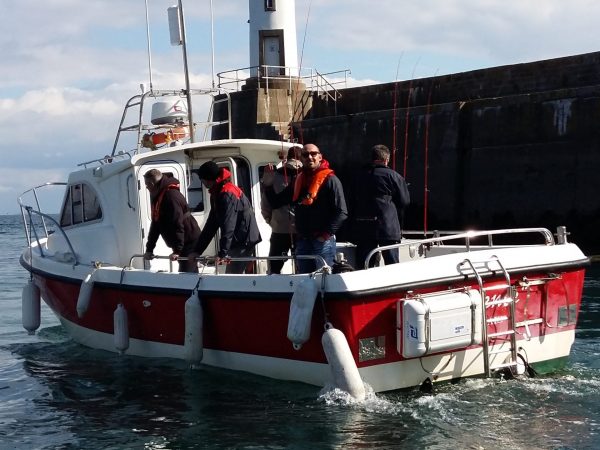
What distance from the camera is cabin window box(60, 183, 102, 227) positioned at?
945 cm

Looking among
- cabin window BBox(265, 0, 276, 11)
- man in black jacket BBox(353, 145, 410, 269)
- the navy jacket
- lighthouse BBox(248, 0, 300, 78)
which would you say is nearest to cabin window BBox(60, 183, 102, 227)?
the navy jacket

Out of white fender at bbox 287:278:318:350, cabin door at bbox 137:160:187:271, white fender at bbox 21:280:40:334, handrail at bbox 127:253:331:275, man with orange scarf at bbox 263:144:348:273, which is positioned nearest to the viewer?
white fender at bbox 287:278:318:350

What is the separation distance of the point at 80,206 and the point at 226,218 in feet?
8.45

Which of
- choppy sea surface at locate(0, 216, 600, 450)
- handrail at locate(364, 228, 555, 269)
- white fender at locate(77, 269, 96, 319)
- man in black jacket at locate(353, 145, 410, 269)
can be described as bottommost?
choppy sea surface at locate(0, 216, 600, 450)

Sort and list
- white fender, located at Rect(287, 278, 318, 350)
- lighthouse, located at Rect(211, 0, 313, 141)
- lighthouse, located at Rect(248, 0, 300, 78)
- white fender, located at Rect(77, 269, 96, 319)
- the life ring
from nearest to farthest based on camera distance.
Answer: white fender, located at Rect(287, 278, 318, 350)
white fender, located at Rect(77, 269, 96, 319)
the life ring
lighthouse, located at Rect(211, 0, 313, 141)
lighthouse, located at Rect(248, 0, 300, 78)

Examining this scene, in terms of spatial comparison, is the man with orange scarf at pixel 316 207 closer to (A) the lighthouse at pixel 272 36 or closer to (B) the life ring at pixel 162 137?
(B) the life ring at pixel 162 137

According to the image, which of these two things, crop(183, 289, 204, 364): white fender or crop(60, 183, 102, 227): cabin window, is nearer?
crop(183, 289, 204, 364): white fender

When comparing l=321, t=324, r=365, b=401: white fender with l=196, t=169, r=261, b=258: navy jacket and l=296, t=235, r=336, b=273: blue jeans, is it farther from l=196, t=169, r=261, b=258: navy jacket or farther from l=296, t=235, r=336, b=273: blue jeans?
l=196, t=169, r=261, b=258: navy jacket

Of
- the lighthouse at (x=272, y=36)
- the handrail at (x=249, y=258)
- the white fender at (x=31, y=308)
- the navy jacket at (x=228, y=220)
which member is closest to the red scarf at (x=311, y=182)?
the handrail at (x=249, y=258)

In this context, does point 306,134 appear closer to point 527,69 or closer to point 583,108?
point 527,69

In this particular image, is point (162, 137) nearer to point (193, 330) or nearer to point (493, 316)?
point (193, 330)

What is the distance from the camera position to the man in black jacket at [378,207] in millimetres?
7312

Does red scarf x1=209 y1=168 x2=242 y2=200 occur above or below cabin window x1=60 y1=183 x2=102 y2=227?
above

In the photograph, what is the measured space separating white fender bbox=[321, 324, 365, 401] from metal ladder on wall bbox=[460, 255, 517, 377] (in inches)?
39.6
